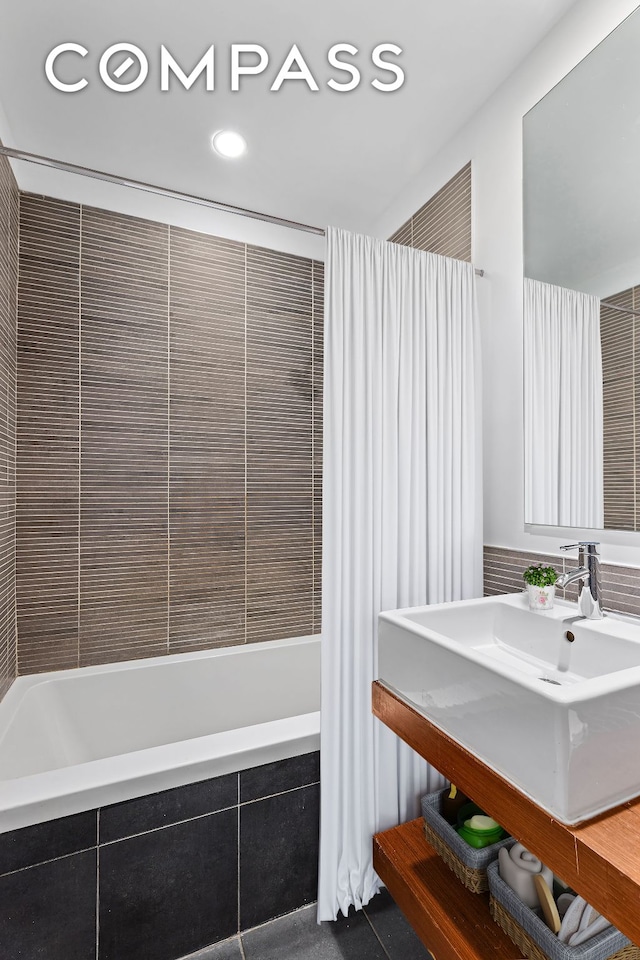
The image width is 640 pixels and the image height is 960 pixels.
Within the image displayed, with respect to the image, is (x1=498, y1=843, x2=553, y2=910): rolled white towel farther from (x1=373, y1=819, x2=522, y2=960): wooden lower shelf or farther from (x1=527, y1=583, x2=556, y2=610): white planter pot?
(x1=527, y1=583, x2=556, y2=610): white planter pot

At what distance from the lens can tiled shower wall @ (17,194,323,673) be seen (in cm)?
201

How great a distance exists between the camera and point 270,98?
1.70 metres

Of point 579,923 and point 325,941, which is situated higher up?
point 579,923

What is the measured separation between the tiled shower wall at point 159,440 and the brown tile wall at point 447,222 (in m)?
0.66

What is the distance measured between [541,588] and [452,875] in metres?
0.82

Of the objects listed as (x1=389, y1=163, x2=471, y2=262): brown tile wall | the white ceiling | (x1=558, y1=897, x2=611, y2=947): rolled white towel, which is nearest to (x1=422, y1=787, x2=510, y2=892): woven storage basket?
(x1=558, y1=897, x2=611, y2=947): rolled white towel

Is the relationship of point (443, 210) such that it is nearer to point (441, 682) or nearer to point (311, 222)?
point (311, 222)

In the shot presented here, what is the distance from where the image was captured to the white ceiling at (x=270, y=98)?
4.66 ft

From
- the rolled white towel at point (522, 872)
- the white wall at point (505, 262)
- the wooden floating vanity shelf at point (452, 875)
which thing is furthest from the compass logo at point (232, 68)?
the rolled white towel at point (522, 872)


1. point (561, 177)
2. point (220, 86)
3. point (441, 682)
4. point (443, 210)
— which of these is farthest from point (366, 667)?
point (220, 86)

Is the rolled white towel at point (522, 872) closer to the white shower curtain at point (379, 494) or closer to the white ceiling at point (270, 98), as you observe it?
the white shower curtain at point (379, 494)

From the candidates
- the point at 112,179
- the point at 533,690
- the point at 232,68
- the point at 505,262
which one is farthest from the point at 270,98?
the point at 533,690

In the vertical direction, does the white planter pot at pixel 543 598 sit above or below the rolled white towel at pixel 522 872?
above

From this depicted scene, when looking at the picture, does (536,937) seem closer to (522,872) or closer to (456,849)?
(522,872)
